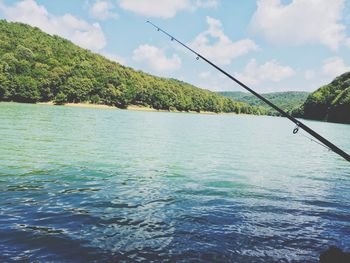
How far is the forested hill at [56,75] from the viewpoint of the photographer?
419 feet

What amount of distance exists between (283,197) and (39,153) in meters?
13.6

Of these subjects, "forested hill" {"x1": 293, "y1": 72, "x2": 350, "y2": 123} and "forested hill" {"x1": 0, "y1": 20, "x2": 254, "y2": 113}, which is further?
"forested hill" {"x1": 293, "y1": 72, "x2": 350, "y2": 123}

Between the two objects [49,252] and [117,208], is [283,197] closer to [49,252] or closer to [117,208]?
[117,208]

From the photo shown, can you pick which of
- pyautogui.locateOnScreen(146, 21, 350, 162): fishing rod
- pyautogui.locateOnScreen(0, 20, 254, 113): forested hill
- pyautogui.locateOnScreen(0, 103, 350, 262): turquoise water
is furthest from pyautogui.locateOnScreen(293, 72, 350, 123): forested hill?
pyautogui.locateOnScreen(146, 21, 350, 162): fishing rod

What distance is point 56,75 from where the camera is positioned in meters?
141

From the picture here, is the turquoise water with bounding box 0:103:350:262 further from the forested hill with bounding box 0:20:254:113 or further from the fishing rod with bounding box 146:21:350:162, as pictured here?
the forested hill with bounding box 0:20:254:113

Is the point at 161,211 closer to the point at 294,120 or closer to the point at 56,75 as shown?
the point at 294,120

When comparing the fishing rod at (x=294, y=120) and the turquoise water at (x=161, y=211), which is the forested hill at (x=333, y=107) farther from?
the fishing rod at (x=294, y=120)

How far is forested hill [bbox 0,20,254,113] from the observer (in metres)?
128

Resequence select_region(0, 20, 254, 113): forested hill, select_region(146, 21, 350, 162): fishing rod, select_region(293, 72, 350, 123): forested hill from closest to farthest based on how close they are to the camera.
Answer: select_region(146, 21, 350, 162): fishing rod
select_region(0, 20, 254, 113): forested hill
select_region(293, 72, 350, 123): forested hill

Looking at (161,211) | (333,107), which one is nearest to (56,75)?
(333,107)

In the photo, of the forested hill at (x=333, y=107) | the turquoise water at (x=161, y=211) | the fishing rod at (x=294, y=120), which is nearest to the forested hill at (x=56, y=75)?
the forested hill at (x=333, y=107)

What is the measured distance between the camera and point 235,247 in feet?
25.8

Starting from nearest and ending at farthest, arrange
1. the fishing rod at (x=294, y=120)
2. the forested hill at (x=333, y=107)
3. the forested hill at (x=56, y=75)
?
1. the fishing rod at (x=294, y=120)
2. the forested hill at (x=56, y=75)
3. the forested hill at (x=333, y=107)
